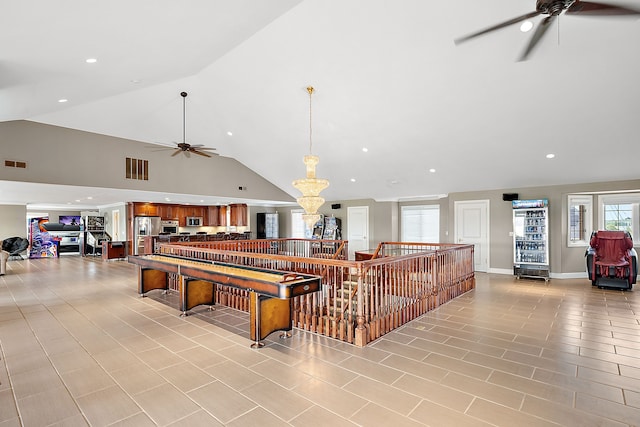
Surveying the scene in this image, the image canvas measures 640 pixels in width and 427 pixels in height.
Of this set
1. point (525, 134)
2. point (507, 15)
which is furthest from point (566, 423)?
point (525, 134)

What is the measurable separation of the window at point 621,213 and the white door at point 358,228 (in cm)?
663

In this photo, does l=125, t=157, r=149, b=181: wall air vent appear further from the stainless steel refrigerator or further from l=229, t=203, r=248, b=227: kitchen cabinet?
l=229, t=203, r=248, b=227: kitchen cabinet

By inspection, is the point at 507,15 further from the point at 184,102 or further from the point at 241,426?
the point at 184,102

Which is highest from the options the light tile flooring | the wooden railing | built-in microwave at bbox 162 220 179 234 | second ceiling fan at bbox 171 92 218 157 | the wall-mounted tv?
second ceiling fan at bbox 171 92 218 157

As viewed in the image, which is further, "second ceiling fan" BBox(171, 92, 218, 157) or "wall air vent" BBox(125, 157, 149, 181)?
"wall air vent" BBox(125, 157, 149, 181)

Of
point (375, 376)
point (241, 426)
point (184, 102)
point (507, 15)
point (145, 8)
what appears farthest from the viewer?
point (184, 102)

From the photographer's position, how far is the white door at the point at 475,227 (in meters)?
9.01

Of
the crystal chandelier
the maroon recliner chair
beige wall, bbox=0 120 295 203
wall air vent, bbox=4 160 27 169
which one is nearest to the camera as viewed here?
the crystal chandelier

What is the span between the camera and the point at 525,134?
6102 millimetres

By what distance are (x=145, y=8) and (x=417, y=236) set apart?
10.4 meters

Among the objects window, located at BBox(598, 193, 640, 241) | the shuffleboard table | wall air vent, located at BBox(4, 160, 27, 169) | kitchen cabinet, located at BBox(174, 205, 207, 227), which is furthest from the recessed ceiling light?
kitchen cabinet, located at BBox(174, 205, 207, 227)

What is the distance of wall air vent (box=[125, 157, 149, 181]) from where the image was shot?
903 cm

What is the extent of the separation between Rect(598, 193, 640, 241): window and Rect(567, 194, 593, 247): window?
0.28m

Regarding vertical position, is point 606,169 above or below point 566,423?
above
